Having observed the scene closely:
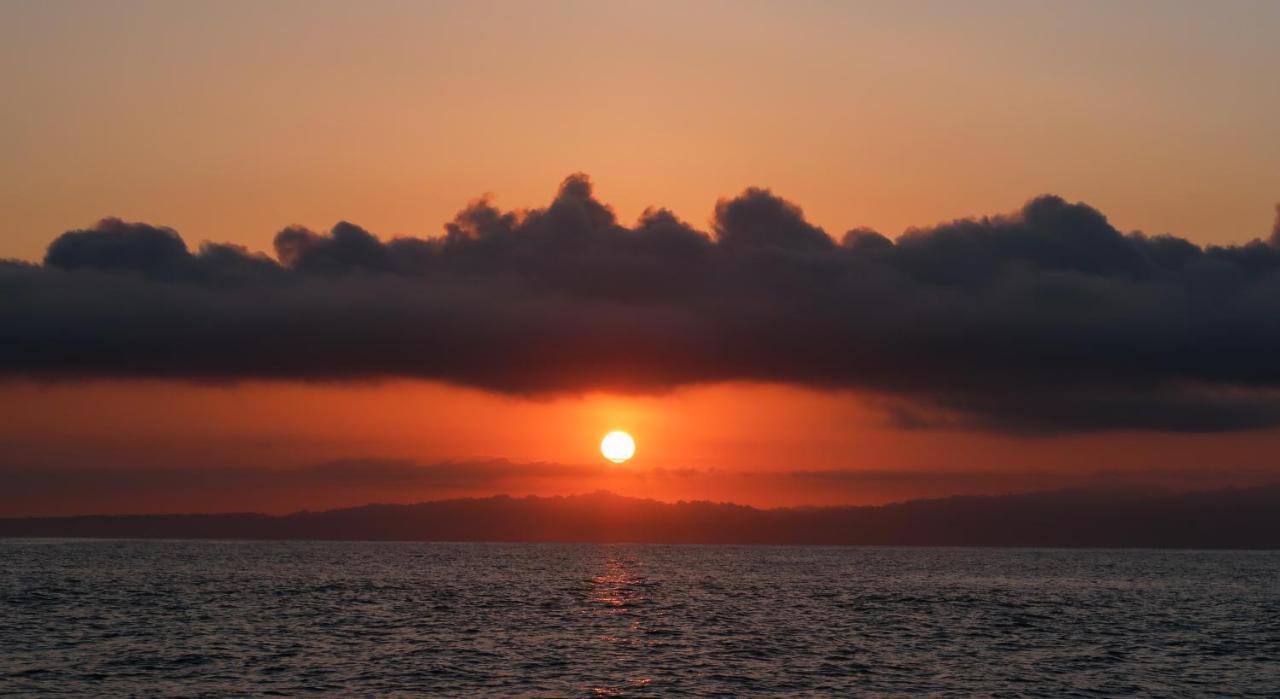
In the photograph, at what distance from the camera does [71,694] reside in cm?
8225

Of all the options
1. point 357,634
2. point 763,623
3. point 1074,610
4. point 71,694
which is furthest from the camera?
point 1074,610

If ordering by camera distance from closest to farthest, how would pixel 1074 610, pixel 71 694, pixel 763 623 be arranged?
pixel 71 694 → pixel 763 623 → pixel 1074 610

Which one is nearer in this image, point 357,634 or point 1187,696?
point 1187,696

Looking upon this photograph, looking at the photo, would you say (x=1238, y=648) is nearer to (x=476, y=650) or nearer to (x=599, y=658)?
(x=599, y=658)

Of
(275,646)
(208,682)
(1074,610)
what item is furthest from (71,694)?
(1074,610)

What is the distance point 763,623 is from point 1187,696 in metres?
55.6

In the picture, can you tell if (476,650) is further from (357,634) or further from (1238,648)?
(1238,648)

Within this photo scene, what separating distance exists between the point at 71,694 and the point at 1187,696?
245ft

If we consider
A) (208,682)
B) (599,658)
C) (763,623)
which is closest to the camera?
(208,682)

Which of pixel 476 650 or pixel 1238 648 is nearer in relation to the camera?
pixel 476 650

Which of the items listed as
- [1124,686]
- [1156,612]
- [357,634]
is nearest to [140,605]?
[357,634]

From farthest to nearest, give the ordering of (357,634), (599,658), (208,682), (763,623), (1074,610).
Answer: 1. (1074,610)
2. (763,623)
3. (357,634)
4. (599,658)
5. (208,682)

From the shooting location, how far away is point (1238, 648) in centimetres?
12200

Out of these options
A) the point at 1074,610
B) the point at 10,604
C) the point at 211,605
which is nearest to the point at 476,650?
the point at 211,605
